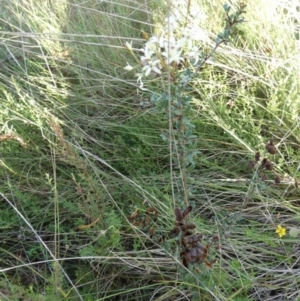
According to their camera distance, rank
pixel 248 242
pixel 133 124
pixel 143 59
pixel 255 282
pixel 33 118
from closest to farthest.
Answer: pixel 143 59, pixel 255 282, pixel 248 242, pixel 33 118, pixel 133 124

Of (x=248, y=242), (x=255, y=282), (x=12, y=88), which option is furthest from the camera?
(x=12, y=88)

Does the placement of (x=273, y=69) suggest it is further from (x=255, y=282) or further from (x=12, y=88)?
(x=12, y=88)

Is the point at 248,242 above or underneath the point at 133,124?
underneath

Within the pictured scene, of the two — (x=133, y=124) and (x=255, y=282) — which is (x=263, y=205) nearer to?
(x=255, y=282)

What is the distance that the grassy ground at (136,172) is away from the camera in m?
1.36

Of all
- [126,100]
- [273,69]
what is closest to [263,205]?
[273,69]

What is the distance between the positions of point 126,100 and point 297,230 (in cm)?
89

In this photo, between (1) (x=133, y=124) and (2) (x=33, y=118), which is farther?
(1) (x=133, y=124)

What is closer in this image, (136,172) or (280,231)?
(280,231)

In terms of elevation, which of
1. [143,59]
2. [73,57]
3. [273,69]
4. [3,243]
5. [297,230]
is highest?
[143,59]

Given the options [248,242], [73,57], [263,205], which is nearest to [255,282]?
[248,242]

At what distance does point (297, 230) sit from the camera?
140cm

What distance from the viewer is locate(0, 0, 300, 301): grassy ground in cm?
136

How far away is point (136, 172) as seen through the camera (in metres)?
1.71
